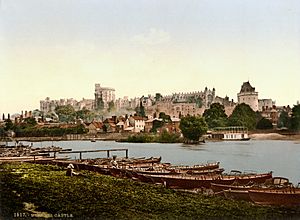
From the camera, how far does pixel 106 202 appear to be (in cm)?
414

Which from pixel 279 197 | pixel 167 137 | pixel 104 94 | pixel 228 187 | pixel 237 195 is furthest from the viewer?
pixel 167 137

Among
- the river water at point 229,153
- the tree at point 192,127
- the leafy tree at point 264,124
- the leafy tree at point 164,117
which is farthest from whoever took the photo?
the leafy tree at point 164,117

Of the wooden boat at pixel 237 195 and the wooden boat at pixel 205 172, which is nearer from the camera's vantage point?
the wooden boat at pixel 237 195

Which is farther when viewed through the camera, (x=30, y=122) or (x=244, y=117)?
(x=30, y=122)

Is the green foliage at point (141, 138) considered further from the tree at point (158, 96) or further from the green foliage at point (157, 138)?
the tree at point (158, 96)

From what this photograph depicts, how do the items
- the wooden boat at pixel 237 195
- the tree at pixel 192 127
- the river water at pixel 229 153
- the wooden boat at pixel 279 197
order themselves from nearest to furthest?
the wooden boat at pixel 279 197, the wooden boat at pixel 237 195, the river water at pixel 229 153, the tree at pixel 192 127

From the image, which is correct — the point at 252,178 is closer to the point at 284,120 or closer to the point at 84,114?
the point at 284,120

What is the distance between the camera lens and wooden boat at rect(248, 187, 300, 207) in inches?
A: 159

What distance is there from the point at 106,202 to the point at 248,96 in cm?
151

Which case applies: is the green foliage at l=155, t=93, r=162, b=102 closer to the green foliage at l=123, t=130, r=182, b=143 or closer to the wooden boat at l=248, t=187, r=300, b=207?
the green foliage at l=123, t=130, r=182, b=143

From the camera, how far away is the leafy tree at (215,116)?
14.7ft

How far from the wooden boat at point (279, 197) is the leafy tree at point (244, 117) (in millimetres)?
633

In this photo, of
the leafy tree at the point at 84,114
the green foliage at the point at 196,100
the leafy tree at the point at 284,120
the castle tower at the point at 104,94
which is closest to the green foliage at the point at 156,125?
the green foliage at the point at 196,100

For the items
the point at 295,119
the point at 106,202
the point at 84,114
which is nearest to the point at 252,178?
the point at 295,119
